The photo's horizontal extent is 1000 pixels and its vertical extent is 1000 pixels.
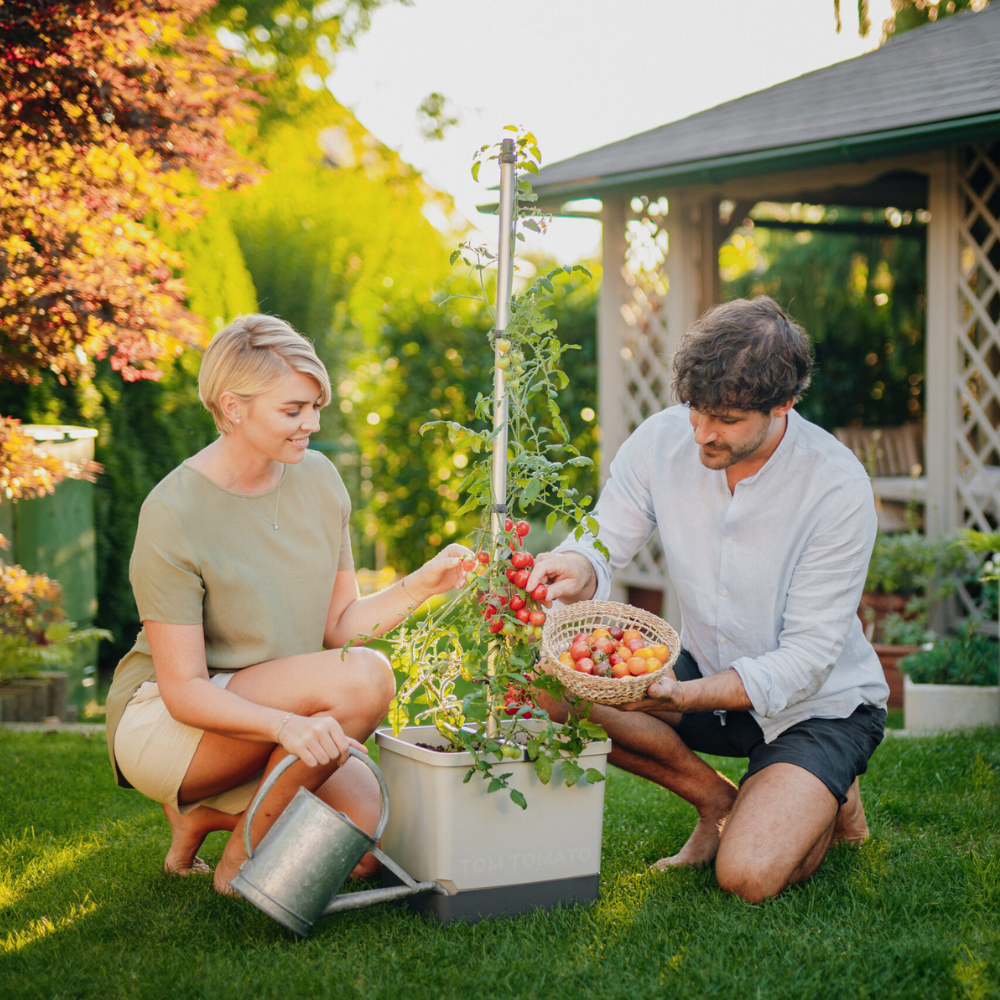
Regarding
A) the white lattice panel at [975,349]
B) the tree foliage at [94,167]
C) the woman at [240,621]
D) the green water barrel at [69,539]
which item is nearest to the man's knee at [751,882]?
the woman at [240,621]

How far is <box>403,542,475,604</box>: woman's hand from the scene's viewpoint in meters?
2.37

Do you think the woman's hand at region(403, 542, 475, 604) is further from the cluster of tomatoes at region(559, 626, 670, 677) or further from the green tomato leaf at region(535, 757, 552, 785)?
the green tomato leaf at region(535, 757, 552, 785)

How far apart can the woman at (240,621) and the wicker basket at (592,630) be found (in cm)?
26

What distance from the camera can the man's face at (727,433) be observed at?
2451 millimetres

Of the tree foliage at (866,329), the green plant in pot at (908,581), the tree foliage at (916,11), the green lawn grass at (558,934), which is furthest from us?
the tree foliage at (916,11)

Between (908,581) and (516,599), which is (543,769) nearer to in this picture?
(516,599)

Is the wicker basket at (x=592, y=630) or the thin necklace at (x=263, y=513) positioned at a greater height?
the thin necklace at (x=263, y=513)

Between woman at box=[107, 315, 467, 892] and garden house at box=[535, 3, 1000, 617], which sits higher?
garden house at box=[535, 3, 1000, 617]

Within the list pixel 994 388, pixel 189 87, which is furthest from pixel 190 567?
pixel 994 388

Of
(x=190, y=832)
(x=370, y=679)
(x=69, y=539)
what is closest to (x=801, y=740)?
(x=370, y=679)

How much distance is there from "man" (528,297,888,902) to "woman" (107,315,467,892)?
1.72 ft

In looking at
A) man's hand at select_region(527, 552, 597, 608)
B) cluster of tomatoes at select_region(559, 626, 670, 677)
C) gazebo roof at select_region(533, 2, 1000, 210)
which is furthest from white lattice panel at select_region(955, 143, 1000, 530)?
cluster of tomatoes at select_region(559, 626, 670, 677)

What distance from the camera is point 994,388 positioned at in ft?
15.8

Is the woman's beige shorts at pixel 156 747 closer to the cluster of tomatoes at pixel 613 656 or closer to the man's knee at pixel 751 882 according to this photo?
the cluster of tomatoes at pixel 613 656
